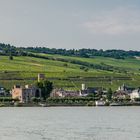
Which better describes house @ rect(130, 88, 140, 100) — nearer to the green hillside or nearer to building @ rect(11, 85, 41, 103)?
the green hillside

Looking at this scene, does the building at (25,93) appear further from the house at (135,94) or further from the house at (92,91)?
the house at (135,94)

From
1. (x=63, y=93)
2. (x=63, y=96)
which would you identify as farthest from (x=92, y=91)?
(x=63, y=96)

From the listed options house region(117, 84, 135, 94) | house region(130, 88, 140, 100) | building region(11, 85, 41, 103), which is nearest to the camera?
building region(11, 85, 41, 103)

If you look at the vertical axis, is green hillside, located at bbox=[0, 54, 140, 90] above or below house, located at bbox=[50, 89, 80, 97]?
above

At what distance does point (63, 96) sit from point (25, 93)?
1116 centimetres

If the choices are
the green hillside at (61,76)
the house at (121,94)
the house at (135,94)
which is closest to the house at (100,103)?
the house at (135,94)

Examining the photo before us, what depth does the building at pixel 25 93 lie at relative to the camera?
6107 inches

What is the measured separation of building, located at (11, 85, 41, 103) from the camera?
155125mm

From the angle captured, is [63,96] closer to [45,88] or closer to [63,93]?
[63,93]

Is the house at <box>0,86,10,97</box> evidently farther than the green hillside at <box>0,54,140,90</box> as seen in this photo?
No

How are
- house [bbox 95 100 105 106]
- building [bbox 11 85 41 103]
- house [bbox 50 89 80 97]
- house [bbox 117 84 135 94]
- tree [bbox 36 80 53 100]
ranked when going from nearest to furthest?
house [bbox 95 100 105 106]
tree [bbox 36 80 53 100]
building [bbox 11 85 41 103]
house [bbox 50 89 80 97]
house [bbox 117 84 135 94]

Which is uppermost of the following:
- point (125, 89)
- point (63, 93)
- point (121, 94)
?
point (125, 89)

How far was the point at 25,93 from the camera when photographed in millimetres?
156625

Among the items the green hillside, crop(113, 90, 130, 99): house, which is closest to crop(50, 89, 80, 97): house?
the green hillside
